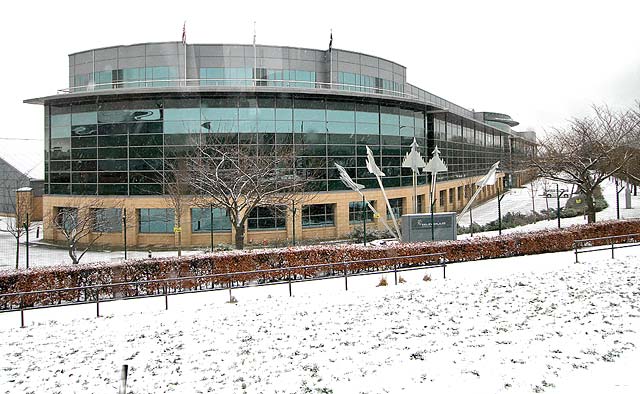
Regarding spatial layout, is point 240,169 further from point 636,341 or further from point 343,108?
point 636,341

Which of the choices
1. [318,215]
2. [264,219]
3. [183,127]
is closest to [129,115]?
[183,127]

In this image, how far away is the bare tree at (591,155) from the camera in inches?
1128

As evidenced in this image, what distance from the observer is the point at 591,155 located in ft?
101

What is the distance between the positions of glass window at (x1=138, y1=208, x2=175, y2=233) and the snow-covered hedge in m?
13.6

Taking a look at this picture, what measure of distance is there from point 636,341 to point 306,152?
23447 mm

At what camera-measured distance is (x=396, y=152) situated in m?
34.9

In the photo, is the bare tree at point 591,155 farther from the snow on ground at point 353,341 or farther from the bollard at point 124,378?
the bollard at point 124,378

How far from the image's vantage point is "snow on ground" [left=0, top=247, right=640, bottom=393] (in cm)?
746

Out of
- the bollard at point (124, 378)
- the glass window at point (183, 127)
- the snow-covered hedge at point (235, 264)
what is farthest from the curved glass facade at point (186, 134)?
the bollard at point (124, 378)

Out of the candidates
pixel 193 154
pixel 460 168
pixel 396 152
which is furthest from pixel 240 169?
pixel 460 168

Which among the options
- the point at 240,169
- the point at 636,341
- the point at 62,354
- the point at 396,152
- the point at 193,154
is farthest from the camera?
the point at 396,152

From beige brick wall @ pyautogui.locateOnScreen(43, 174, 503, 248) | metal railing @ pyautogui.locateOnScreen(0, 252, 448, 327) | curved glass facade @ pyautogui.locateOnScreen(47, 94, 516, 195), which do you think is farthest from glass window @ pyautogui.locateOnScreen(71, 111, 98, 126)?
metal railing @ pyautogui.locateOnScreen(0, 252, 448, 327)

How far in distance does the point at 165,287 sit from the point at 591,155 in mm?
27880

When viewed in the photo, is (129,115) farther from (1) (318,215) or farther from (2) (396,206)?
(2) (396,206)
